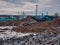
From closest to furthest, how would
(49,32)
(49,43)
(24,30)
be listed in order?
(49,43), (49,32), (24,30)

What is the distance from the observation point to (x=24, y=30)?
17531 mm

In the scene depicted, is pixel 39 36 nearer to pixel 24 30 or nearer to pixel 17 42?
pixel 17 42

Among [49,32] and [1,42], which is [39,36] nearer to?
[49,32]

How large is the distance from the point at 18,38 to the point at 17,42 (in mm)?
628

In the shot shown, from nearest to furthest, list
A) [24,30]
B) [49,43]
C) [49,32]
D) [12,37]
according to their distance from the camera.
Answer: [49,43] → [12,37] → [49,32] → [24,30]

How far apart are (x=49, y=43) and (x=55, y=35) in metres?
1.91

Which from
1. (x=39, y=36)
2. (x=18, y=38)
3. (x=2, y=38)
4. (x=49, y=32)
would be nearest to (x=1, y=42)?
(x=2, y=38)

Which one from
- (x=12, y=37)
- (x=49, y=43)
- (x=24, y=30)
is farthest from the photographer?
(x=24, y=30)

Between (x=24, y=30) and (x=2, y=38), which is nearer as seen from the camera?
(x=2, y=38)

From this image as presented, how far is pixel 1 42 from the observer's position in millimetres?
13523

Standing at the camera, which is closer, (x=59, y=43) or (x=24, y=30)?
(x=59, y=43)

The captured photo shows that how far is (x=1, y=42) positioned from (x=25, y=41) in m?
1.89

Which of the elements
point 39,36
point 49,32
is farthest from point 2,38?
point 49,32

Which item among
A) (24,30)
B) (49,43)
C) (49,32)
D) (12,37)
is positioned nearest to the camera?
(49,43)
